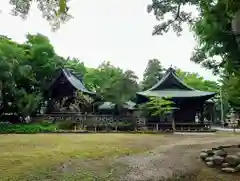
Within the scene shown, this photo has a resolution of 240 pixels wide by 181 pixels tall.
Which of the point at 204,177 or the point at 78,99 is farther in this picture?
the point at 78,99

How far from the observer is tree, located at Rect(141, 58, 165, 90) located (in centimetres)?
4359

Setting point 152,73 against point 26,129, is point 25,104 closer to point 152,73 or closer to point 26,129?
point 26,129

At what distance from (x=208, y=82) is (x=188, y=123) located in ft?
64.4

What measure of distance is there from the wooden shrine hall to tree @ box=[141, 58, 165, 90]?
14.4 m

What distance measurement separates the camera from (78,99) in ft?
94.1

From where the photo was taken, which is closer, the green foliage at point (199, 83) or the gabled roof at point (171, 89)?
the gabled roof at point (171, 89)

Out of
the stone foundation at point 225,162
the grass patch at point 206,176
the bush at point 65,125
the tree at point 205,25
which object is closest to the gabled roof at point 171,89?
the bush at point 65,125

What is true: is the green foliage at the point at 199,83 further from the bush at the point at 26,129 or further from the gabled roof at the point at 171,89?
the bush at the point at 26,129

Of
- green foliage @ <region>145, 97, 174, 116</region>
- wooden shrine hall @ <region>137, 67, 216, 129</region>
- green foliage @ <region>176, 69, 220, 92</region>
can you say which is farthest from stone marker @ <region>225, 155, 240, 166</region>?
green foliage @ <region>176, 69, 220, 92</region>

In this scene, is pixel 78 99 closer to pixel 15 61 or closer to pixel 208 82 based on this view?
pixel 15 61

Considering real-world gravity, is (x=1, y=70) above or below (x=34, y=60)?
below

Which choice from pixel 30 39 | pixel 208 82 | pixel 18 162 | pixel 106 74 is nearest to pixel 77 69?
pixel 106 74

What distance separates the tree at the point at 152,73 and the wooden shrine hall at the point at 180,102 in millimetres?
14377

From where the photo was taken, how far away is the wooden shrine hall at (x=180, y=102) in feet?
84.6
